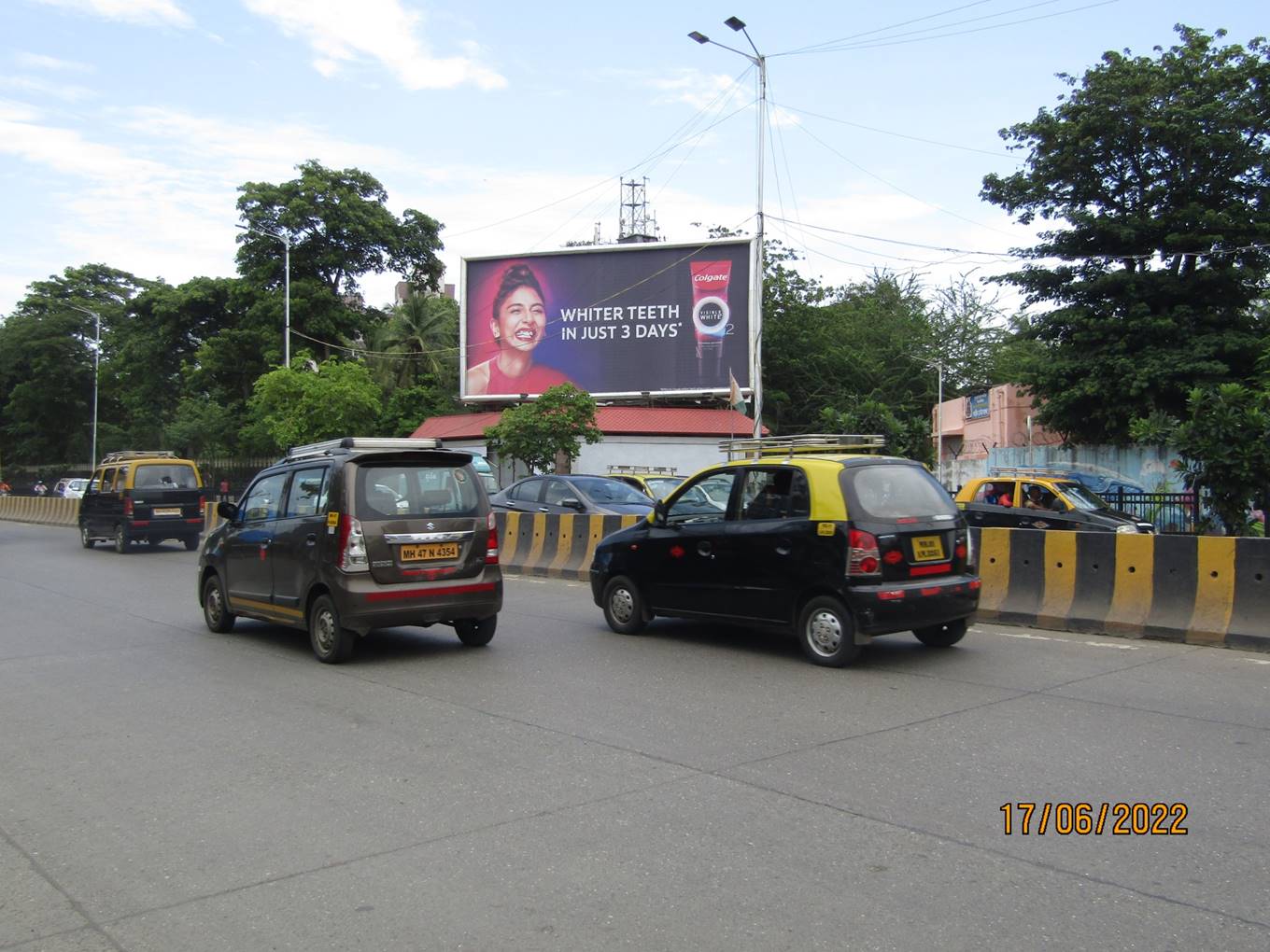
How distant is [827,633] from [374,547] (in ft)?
12.3

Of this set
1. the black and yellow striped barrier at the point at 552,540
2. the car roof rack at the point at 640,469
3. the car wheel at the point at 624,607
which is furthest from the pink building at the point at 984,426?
the car wheel at the point at 624,607

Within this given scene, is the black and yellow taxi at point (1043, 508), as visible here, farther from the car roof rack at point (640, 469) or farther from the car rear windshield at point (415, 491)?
the car roof rack at point (640, 469)

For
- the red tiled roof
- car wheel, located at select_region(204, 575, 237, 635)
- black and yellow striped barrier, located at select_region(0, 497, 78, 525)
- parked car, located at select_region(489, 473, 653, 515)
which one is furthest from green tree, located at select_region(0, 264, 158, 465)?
car wheel, located at select_region(204, 575, 237, 635)

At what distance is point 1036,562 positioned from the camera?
1073 centimetres

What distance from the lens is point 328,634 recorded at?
8.80m

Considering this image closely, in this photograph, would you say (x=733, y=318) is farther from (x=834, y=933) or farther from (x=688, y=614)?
(x=834, y=933)

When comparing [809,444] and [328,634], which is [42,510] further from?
[809,444]

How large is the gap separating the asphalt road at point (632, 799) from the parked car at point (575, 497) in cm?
799

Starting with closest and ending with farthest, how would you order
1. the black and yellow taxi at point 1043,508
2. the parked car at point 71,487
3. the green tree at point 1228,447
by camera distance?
the green tree at point 1228,447 < the black and yellow taxi at point 1043,508 < the parked car at point 71,487

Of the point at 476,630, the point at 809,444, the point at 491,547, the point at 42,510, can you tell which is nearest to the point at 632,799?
the point at 491,547

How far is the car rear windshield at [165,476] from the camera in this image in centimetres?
A: 2208

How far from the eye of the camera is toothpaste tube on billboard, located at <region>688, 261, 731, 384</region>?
127 feet

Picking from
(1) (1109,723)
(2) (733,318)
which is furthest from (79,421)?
(1) (1109,723)

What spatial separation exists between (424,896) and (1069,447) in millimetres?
26529
